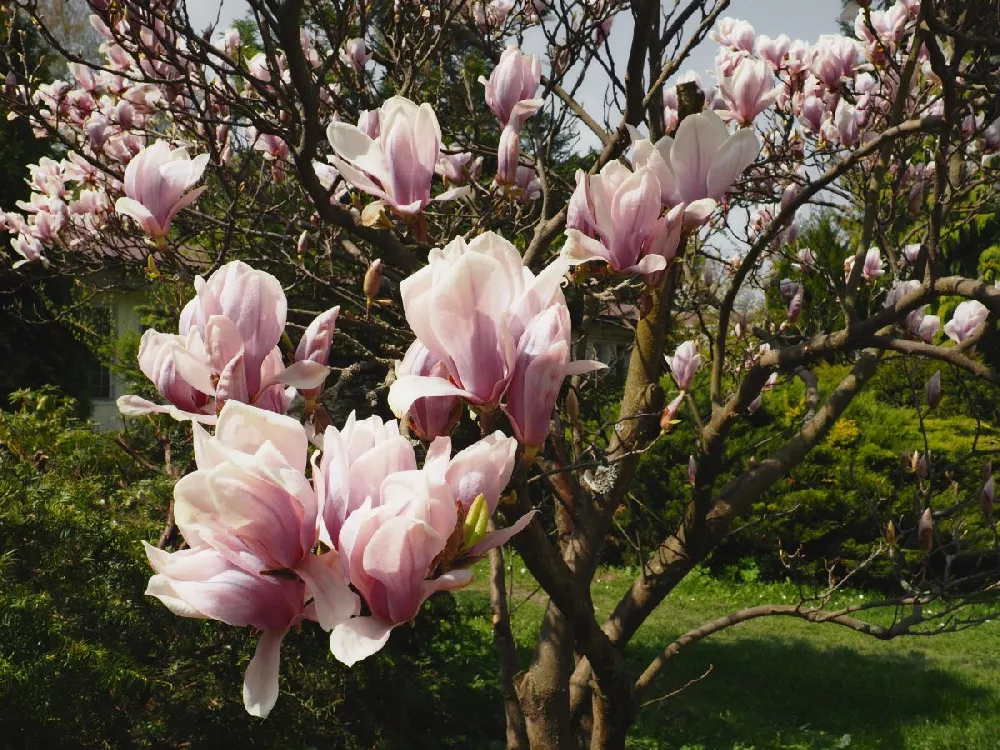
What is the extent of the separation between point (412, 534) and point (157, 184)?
1023mm

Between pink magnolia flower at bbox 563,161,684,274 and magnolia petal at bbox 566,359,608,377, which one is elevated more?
pink magnolia flower at bbox 563,161,684,274

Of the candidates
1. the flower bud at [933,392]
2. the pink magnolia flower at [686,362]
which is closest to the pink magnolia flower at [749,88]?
the pink magnolia flower at [686,362]

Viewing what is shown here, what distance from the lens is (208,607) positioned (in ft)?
2.16

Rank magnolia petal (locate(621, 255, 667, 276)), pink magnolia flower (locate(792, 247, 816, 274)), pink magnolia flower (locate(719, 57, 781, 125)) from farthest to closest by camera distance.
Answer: pink magnolia flower (locate(792, 247, 816, 274)) → pink magnolia flower (locate(719, 57, 781, 125)) → magnolia petal (locate(621, 255, 667, 276))

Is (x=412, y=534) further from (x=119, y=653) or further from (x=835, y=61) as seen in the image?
(x=835, y=61)

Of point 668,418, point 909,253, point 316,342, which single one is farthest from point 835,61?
point 316,342

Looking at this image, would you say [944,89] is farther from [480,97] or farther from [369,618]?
[480,97]

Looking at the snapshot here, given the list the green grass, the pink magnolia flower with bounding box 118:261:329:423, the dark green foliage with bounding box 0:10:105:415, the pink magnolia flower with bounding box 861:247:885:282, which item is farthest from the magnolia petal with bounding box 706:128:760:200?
the dark green foliage with bounding box 0:10:105:415

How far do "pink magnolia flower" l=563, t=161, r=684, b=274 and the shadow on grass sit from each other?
3.65 meters

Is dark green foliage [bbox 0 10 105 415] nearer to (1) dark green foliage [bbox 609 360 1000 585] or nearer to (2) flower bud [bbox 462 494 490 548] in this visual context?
(1) dark green foliage [bbox 609 360 1000 585]

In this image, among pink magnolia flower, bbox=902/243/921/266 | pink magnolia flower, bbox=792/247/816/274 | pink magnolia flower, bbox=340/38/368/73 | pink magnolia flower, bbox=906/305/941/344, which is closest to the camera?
pink magnolia flower, bbox=906/305/941/344

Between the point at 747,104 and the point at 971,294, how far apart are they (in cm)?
70

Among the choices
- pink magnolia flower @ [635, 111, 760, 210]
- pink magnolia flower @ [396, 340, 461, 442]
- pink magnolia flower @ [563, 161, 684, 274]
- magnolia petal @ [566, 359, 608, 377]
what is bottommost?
pink magnolia flower @ [396, 340, 461, 442]

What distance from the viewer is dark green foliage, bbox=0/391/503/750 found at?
87.8 inches
